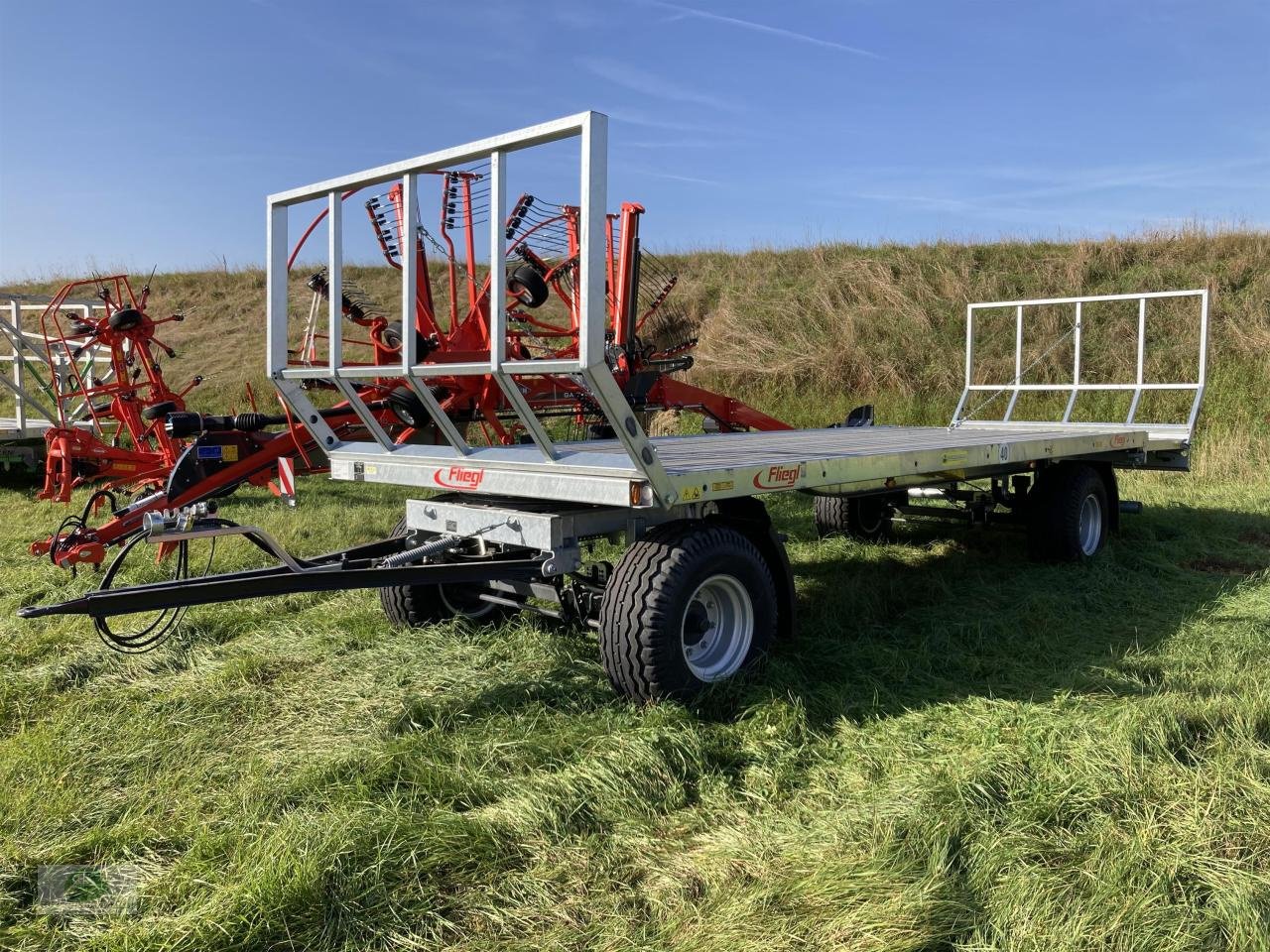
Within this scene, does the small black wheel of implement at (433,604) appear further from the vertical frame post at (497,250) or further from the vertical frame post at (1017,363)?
the vertical frame post at (1017,363)

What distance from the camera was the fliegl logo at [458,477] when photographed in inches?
157

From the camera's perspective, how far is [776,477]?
13.0 feet

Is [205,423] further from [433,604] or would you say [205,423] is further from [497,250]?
[497,250]

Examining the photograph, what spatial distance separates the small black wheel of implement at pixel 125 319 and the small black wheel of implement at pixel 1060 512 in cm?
701

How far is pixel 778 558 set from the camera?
14.0 ft

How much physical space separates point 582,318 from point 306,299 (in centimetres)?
2056

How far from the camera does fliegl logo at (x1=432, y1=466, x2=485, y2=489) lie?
157 inches

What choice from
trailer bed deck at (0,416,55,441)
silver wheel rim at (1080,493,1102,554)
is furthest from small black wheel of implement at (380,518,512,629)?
trailer bed deck at (0,416,55,441)

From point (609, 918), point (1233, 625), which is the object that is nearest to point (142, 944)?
point (609, 918)

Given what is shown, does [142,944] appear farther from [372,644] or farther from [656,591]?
[372,644]

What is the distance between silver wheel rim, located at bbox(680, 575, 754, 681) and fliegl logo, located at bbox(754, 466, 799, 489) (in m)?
0.42

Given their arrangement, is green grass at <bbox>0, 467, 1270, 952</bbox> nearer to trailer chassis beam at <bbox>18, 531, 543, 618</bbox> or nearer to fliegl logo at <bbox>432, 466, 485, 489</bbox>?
trailer chassis beam at <bbox>18, 531, 543, 618</bbox>

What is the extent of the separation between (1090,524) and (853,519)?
175 cm

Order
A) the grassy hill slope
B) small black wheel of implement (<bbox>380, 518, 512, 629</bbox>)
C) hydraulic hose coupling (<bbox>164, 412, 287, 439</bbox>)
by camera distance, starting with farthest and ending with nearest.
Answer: the grassy hill slope → hydraulic hose coupling (<bbox>164, 412, 287, 439</bbox>) → small black wheel of implement (<bbox>380, 518, 512, 629</bbox>)
